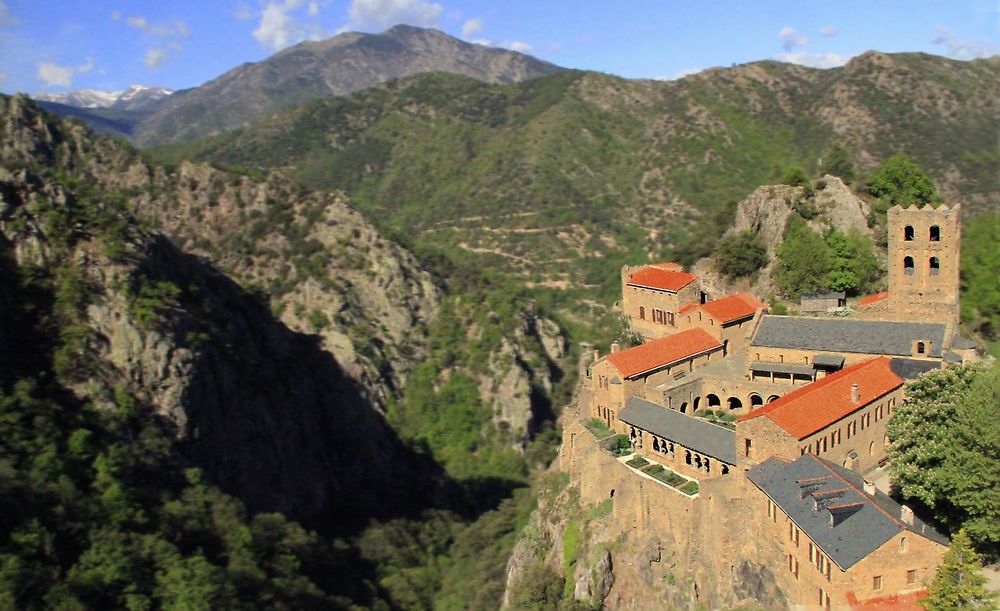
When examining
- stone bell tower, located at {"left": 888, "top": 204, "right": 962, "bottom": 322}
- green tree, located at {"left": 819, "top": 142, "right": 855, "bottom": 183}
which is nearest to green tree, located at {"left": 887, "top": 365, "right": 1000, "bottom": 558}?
stone bell tower, located at {"left": 888, "top": 204, "right": 962, "bottom": 322}

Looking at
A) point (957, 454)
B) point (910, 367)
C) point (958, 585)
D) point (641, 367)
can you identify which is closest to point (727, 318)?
point (641, 367)

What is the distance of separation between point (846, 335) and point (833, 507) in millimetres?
17699

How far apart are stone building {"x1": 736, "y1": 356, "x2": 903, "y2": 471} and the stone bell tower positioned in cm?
664

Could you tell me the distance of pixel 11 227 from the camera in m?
69.3

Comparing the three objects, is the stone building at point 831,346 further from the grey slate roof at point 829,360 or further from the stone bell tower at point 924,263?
the stone bell tower at point 924,263

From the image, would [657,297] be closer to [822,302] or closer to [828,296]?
[822,302]

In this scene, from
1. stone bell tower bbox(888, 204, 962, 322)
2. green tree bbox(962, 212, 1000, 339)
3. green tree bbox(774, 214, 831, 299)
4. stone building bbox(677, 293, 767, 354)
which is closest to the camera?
stone bell tower bbox(888, 204, 962, 322)

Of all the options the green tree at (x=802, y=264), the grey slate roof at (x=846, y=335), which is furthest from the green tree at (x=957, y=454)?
the green tree at (x=802, y=264)

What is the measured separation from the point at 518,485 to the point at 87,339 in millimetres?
43990

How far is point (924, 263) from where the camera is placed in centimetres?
4775

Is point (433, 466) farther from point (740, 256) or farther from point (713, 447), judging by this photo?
point (713, 447)

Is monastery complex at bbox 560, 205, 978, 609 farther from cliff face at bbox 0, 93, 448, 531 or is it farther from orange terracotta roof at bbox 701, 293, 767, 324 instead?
cliff face at bbox 0, 93, 448, 531

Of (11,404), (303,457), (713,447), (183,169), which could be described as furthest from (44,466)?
(183,169)

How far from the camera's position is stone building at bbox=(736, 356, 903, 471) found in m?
37.5
